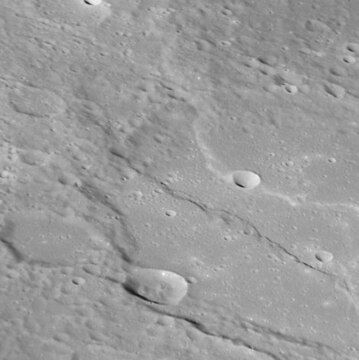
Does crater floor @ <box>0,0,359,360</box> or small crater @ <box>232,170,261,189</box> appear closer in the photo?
crater floor @ <box>0,0,359,360</box>

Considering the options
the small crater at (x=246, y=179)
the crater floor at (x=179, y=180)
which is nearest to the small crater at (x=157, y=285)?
the crater floor at (x=179, y=180)

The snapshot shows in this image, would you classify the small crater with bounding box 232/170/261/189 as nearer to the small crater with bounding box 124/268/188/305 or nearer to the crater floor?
the crater floor

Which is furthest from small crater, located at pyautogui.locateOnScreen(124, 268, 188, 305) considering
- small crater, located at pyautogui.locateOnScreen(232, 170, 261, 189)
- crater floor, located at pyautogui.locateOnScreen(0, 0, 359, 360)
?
small crater, located at pyautogui.locateOnScreen(232, 170, 261, 189)

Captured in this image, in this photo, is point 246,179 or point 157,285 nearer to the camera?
point 157,285

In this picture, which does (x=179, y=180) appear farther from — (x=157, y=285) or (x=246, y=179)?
(x=157, y=285)

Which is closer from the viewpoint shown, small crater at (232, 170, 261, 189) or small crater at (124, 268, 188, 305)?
small crater at (124, 268, 188, 305)

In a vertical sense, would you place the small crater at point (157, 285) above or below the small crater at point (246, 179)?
below

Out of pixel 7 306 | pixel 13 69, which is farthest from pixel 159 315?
pixel 13 69

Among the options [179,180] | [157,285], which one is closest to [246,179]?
[179,180]

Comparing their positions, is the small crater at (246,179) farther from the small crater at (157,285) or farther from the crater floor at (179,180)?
the small crater at (157,285)

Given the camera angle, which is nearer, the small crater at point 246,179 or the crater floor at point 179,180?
the crater floor at point 179,180

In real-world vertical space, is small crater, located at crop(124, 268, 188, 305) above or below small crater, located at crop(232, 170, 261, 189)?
below
